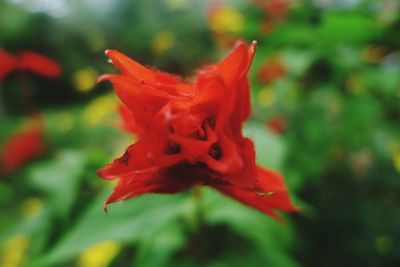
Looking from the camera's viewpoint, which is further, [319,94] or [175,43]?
[175,43]

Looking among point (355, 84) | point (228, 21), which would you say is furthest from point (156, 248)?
point (228, 21)

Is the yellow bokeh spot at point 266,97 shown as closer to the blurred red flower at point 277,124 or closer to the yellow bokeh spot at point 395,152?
the blurred red flower at point 277,124

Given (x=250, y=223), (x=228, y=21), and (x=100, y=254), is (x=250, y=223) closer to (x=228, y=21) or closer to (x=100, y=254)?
(x=100, y=254)

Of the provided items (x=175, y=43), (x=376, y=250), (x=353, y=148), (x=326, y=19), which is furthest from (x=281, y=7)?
(x=175, y=43)

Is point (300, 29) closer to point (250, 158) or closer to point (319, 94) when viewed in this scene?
point (319, 94)

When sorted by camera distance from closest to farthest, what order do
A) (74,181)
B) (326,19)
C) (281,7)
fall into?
(74,181)
(326,19)
(281,7)

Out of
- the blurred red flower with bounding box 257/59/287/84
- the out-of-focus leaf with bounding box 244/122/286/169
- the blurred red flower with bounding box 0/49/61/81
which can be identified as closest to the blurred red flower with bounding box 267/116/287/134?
the blurred red flower with bounding box 257/59/287/84

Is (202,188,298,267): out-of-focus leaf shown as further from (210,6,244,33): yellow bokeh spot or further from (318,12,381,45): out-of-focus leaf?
(210,6,244,33): yellow bokeh spot
